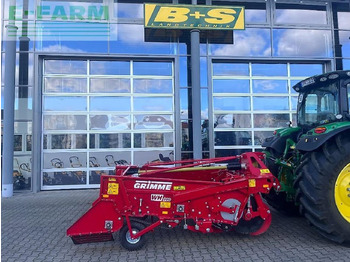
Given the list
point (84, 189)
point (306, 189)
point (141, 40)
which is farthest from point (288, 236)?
point (141, 40)

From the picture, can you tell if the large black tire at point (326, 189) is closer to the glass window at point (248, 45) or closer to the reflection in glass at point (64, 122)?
the glass window at point (248, 45)

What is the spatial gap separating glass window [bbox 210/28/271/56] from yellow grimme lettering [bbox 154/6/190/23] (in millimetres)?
1395

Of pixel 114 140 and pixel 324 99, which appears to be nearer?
pixel 324 99

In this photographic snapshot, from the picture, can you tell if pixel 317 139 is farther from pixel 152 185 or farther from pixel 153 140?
pixel 153 140

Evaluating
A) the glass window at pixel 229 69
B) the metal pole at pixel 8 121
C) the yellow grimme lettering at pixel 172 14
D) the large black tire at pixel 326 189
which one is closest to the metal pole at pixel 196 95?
the yellow grimme lettering at pixel 172 14

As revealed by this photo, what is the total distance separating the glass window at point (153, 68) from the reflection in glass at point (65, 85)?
5.65 ft

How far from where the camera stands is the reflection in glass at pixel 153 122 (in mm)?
9125

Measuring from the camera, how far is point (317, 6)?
9.95 metres

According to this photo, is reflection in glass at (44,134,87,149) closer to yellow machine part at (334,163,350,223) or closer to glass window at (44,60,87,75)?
glass window at (44,60,87,75)

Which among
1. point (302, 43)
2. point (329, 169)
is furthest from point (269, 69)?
point (329, 169)

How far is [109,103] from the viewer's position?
9086mm

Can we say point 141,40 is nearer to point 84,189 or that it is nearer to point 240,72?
point 240,72

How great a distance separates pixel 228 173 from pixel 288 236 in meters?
1.31

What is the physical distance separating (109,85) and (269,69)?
208 inches
